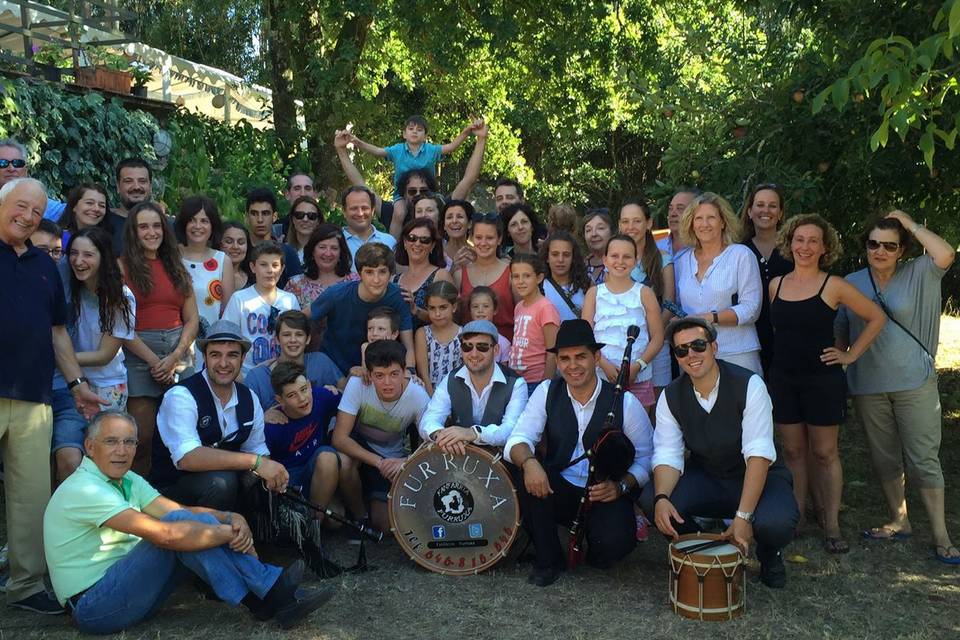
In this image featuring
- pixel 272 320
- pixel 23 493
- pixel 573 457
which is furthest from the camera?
pixel 272 320

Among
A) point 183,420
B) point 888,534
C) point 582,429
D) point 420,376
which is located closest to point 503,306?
point 420,376

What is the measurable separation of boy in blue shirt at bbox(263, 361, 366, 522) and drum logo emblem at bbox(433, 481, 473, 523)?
697 mm

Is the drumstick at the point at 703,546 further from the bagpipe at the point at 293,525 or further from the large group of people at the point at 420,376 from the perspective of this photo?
the bagpipe at the point at 293,525

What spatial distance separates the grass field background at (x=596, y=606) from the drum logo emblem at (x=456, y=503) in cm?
32

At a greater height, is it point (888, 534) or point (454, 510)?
point (454, 510)

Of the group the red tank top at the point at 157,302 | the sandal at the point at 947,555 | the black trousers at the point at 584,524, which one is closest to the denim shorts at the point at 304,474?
the red tank top at the point at 157,302

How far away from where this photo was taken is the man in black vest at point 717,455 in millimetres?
4906

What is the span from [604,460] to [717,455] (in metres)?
0.57

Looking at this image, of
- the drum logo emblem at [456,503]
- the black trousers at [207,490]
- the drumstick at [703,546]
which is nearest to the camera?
the drumstick at [703,546]

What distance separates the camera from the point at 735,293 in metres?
5.84

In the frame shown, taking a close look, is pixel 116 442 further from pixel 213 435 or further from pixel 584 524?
pixel 584 524

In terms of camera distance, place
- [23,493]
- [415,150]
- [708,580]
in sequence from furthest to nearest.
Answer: [415,150] < [23,493] < [708,580]

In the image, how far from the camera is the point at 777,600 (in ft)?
16.1

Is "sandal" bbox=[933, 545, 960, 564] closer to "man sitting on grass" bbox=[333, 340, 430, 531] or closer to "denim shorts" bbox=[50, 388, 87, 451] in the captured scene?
"man sitting on grass" bbox=[333, 340, 430, 531]
